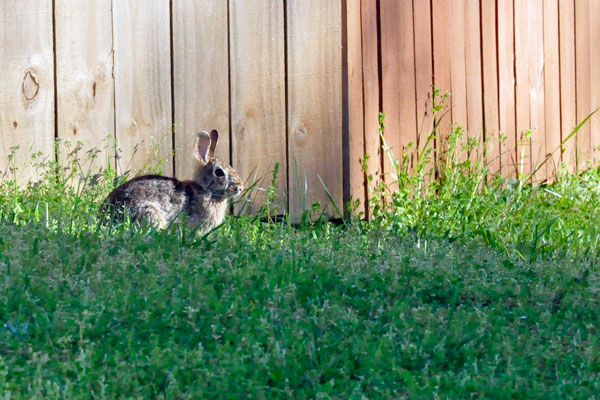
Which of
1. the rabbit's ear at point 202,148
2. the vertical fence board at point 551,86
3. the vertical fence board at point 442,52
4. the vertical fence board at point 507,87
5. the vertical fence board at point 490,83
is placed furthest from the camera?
the vertical fence board at point 551,86

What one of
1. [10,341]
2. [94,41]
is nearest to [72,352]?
[10,341]

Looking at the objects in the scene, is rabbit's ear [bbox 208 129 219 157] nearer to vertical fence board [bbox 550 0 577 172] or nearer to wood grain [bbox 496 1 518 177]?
wood grain [bbox 496 1 518 177]

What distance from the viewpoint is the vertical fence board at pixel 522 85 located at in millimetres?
9492

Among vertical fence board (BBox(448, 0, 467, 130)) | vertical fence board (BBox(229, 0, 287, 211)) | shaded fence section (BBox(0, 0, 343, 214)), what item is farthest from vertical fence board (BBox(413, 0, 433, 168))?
vertical fence board (BBox(229, 0, 287, 211))

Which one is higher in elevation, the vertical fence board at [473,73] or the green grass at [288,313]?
the vertical fence board at [473,73]

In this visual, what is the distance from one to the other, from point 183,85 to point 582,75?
16.0ft

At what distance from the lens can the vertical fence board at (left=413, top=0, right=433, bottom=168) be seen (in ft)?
26.4

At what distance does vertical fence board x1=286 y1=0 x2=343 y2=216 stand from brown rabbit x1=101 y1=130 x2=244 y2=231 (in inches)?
21.6

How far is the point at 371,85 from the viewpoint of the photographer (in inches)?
302

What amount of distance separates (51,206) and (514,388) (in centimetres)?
387

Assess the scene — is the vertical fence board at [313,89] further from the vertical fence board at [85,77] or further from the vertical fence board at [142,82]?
the vertical fence board at [85,77]

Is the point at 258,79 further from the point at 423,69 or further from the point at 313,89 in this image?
the point at 423,69

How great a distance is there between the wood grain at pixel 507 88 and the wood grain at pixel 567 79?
1018 mm

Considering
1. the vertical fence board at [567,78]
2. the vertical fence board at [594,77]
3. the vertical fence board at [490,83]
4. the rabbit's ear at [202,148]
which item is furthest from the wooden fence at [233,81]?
the vertical fence board at [594,77]
